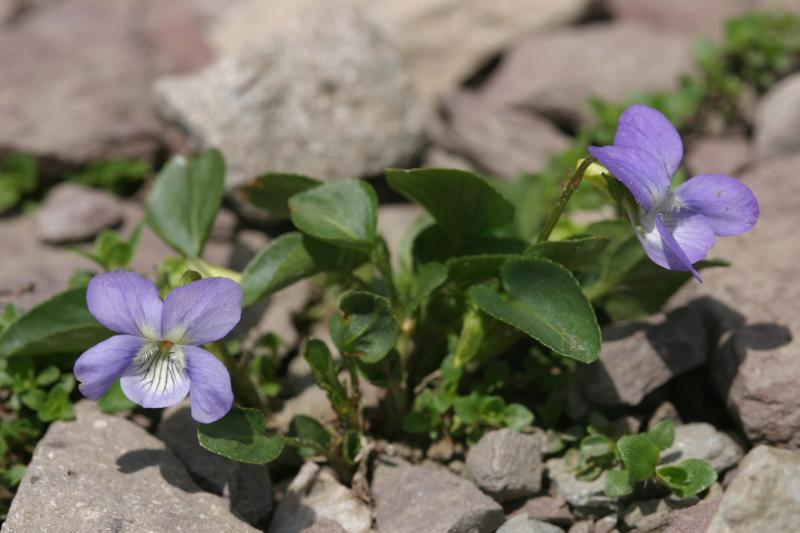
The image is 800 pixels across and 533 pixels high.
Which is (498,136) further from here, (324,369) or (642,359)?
(324,369)

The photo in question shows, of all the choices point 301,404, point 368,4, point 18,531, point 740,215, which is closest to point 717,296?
point 740,215

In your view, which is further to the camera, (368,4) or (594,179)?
(368,4)

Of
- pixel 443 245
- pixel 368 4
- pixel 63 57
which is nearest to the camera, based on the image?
pixel 443 245

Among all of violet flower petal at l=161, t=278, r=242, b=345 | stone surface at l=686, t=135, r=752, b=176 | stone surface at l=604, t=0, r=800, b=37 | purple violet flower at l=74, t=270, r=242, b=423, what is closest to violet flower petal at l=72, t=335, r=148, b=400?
purple violet flower at l=74, t=270, r=242, b=423

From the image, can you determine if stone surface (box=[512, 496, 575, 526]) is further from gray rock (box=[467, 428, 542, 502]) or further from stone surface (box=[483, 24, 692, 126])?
stone surface (box=[483, 24, 692, 126])

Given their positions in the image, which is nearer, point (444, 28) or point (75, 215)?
point (75, 215)

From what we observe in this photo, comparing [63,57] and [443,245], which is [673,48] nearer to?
[443,245]

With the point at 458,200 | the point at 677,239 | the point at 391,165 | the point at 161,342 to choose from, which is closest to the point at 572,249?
the point at 677,239
